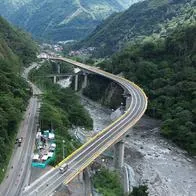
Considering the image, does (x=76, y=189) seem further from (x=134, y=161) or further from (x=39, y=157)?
(x=134, y=161)

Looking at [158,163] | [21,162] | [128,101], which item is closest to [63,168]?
[21,162]

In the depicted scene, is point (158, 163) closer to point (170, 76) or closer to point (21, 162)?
point (21, 162)

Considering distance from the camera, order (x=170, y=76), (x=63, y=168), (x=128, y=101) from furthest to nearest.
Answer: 1. (x=170, y=76)
2. (x=128, y=101)
3. (x=63, y=168)

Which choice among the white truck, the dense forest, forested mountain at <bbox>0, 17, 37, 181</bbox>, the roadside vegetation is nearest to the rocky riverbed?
the dense forest

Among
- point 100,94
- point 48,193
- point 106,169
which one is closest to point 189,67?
point 100,94

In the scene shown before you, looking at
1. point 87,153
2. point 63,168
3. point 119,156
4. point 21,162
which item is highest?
point 63,168

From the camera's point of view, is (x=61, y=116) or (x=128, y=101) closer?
(x=61, y=116)

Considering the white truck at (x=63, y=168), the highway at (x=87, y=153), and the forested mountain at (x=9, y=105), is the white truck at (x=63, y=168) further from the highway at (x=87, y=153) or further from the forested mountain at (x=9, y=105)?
the forested mountain at (x=9, y=105)
